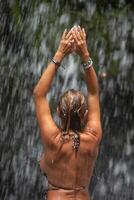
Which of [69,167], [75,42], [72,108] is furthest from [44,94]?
[69,167]

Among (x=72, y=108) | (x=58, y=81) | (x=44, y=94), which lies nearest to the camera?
(x=72, y=108)

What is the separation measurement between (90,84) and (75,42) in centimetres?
32

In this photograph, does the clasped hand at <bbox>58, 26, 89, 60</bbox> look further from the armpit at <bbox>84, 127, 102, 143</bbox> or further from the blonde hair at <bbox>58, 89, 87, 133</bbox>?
the armpit at <bbox>84, 127, 102, 143</bbox>

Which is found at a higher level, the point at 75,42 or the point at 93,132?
the point at 75,42

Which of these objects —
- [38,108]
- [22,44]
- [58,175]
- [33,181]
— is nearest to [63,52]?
[38,108]

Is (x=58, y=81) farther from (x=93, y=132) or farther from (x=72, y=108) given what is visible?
(x=72, y=108)

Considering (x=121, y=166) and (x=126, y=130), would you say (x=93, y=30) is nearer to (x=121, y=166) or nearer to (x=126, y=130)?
(x=126, y=130)

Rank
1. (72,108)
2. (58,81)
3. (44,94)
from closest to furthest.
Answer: (72,108), (44,94), (58,81)

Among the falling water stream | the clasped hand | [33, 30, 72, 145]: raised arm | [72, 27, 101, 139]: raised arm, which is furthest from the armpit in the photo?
the falling water stream

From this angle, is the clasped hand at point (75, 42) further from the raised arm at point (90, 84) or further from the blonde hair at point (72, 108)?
the blonde hair at point (72, 108)

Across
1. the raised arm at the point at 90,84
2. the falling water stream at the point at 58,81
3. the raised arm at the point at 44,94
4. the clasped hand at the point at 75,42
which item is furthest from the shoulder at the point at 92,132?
the falling water stream at the point at 58,81

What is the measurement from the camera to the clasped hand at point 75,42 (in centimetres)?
378

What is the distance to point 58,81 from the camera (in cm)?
727

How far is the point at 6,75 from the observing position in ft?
23.9
